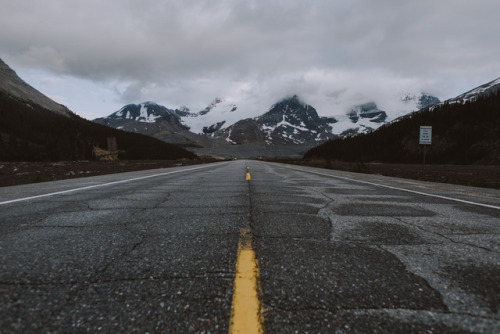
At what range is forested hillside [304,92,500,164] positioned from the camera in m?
38.2

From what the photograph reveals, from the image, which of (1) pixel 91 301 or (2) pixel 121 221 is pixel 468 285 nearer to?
(1) pixel 91 301

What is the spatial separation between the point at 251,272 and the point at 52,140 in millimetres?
100205

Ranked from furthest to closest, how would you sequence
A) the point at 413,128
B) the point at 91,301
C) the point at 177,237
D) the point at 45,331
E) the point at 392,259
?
1. the point at 413,128
2. the point at 177,237
3. the point at 392,259
4. the point at 91,301
5. the point at 45,331

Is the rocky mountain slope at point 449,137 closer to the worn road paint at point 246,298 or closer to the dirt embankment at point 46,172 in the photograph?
the dirt embankment at point 46,172

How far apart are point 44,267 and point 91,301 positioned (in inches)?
28.9

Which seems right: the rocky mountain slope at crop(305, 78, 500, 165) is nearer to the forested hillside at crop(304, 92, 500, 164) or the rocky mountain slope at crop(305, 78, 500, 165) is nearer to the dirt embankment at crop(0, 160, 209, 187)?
the forested hillside at crop(304, 92, 500, 164)

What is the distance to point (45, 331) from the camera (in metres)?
1.21

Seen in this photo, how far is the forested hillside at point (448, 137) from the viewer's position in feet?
125

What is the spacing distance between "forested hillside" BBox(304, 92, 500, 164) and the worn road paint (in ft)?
103

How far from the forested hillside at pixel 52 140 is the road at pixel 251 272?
80.4m

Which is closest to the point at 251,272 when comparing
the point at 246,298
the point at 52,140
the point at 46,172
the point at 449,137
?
the point at 246,298

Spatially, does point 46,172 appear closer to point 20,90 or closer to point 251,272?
point 251,272

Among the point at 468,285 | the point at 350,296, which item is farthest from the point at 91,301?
the point at 468,285

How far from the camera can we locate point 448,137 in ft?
151
